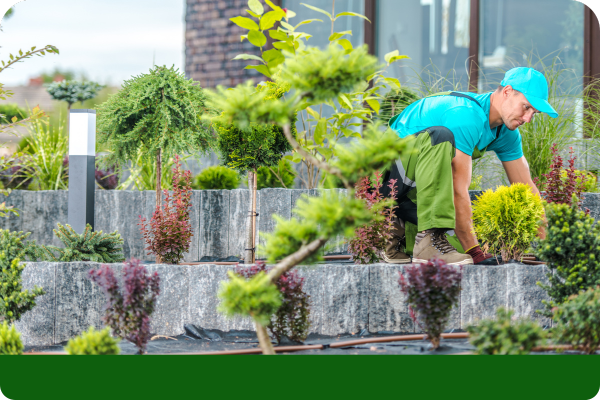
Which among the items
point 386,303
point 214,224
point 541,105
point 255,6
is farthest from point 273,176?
point 541,105

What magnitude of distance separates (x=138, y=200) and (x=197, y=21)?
2.87m

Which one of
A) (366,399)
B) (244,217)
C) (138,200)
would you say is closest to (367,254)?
(366,399)

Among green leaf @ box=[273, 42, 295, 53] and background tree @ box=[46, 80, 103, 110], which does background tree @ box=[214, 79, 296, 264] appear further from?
background tree @ box=[46, 80, 103, 110]

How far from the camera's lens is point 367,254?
248 cm

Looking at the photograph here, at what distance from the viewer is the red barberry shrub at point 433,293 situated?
1.87 m

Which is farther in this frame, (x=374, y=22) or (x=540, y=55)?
(x=374, y=22)

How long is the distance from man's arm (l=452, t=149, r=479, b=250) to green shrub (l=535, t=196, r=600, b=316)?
0.59 m

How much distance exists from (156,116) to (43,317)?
1326mm

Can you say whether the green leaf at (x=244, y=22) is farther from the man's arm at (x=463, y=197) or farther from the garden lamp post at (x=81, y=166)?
the man's arm at (x=463, y=197)

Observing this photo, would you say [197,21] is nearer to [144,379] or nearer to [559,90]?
[559,90]

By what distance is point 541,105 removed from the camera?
247cm

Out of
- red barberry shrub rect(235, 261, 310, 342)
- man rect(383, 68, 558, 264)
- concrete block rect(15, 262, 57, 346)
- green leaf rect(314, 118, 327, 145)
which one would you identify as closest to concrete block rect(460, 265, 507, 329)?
man rect(383, 68, 558, 264)

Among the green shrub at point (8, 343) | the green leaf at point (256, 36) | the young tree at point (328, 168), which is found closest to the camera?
the young tree at point (328, 168)

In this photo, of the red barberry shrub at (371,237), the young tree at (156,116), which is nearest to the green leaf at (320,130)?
the red barberry shrub at (371,237)
